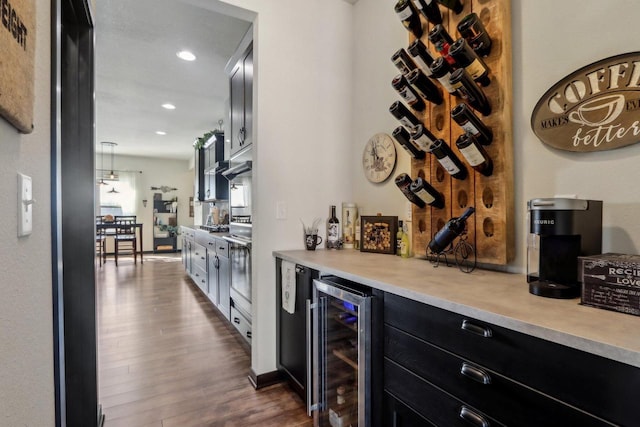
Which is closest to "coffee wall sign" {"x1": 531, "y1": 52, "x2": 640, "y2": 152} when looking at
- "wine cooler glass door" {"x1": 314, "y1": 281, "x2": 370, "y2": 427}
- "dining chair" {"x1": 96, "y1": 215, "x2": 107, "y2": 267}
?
"wine cooler glass door" {"x1": 314, "y1": 281, "x2": 370, "y2": 427}

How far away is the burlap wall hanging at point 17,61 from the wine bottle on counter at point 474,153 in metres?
1.40

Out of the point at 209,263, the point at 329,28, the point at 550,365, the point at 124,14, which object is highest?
the point at 124,14

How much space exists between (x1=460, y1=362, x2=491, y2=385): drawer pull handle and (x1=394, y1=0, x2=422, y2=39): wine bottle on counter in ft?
5.49

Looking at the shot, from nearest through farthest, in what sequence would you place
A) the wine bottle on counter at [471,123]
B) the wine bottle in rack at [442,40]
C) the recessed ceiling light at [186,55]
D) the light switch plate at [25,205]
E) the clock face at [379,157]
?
the light switch plate at [25,205], the wine bottle on counter at [471,123], the wine bottle in rack at [442,40], the clock face at [379,157], the recessed ceiling light at [186,55]

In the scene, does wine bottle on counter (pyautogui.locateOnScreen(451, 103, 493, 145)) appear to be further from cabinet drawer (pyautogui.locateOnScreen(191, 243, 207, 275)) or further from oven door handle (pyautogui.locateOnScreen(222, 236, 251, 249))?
cabinet drawer (pyautogui.locateOnScreen(191, 243, 207, 275))

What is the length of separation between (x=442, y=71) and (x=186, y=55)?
2825 mm

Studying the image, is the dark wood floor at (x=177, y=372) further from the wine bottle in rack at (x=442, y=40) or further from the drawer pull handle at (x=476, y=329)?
the wine bottle in rack at (x=442, y=40)

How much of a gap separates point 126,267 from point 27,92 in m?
7.06

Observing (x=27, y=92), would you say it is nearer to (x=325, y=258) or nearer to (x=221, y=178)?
(x=325, y=258)

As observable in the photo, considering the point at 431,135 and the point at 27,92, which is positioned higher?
the point at 431,135

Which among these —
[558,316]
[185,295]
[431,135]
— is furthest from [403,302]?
[185,295]

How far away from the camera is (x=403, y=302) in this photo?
122 centimetres

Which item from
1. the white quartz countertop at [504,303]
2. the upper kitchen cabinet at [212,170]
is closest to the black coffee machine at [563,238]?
the white quartz countertop at [504,303]

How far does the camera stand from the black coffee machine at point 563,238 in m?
1.03
